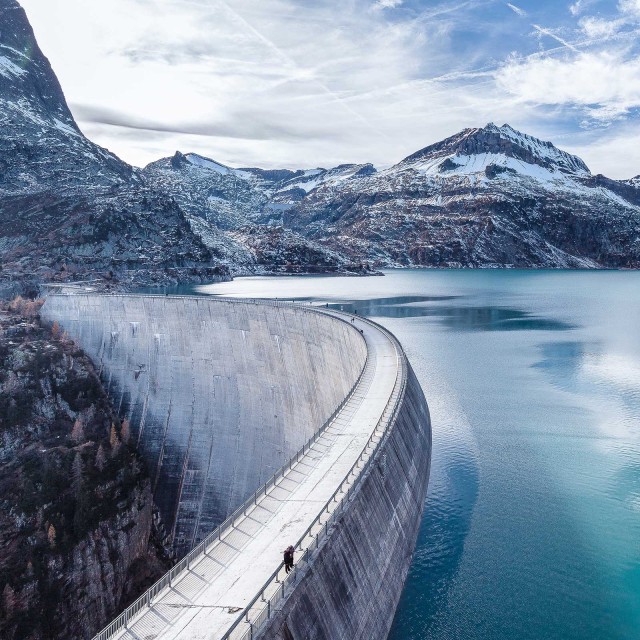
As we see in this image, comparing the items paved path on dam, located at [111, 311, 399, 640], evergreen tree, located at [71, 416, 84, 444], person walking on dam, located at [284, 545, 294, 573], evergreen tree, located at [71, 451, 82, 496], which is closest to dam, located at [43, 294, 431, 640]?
paved path on dam, located at [111, 311, 399, 640]

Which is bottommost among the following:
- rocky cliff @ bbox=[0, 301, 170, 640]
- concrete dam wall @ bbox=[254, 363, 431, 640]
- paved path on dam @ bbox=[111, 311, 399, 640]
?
rocky cliff @ bbox=[0, 301, 170, 640]

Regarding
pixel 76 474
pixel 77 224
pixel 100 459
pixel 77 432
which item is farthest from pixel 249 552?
pixel 77 224

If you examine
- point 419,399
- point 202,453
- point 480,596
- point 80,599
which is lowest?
point 80,599

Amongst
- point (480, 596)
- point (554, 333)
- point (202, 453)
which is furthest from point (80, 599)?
point (554, 333)

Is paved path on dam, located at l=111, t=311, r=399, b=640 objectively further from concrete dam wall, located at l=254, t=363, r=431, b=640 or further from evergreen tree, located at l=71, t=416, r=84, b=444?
evergreen tree, located at l=71, t=416, r=84, b=444

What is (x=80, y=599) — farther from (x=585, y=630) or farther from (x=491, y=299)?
(x=491, y=299)

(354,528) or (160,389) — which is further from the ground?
(354,528)

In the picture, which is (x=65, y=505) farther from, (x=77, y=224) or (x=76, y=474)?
(x=77, y=224)
